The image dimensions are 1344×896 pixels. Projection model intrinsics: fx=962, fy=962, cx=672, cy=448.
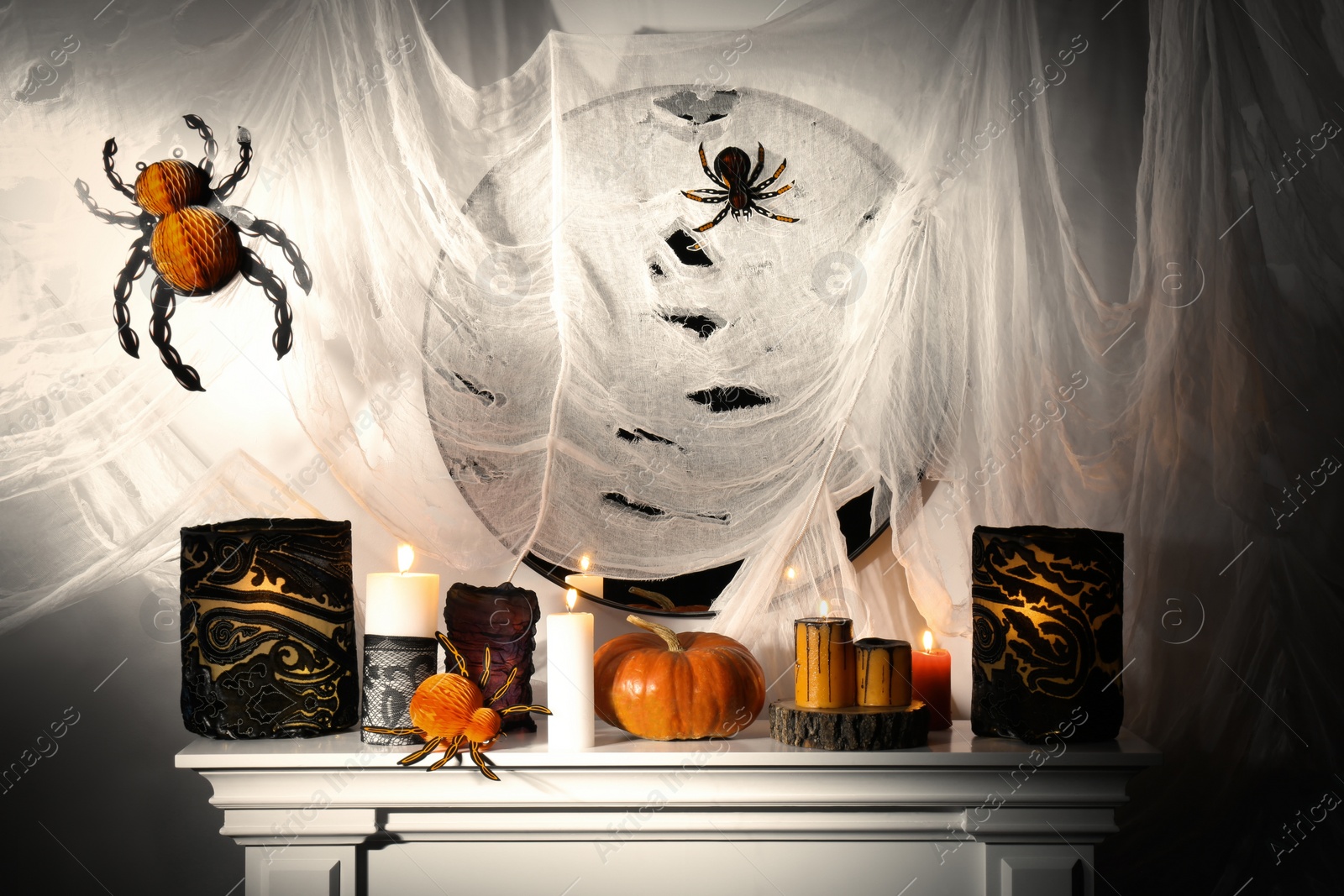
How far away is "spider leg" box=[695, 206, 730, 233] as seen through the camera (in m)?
1.27

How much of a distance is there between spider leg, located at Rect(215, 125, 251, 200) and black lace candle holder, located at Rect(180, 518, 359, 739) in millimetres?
459

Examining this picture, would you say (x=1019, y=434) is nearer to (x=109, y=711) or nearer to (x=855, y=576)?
(x=855, y=576)

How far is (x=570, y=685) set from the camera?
1.12 m

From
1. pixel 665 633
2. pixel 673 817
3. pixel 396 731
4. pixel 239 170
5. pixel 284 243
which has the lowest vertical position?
pixel 673 817

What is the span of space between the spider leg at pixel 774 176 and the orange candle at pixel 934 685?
0.65 metres

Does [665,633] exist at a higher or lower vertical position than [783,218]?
lower

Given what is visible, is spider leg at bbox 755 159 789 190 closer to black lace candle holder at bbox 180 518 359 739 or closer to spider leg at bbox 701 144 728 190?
spider leg at bbox 701 144 728 190

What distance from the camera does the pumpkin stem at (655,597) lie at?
1314mm

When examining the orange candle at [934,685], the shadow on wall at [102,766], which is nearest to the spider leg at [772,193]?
the orange candle at [934,685]

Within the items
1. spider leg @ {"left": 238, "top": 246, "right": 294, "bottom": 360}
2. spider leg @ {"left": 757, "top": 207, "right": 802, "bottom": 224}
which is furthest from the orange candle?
spider leg @ {"left": 238, "top": 246, "right": 294, "bottom": 360}

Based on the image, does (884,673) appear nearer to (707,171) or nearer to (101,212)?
(707,171)

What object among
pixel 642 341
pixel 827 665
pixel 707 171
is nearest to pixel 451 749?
pixel 827 665

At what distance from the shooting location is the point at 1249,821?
1.23 metres

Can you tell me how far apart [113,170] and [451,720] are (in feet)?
2.91
